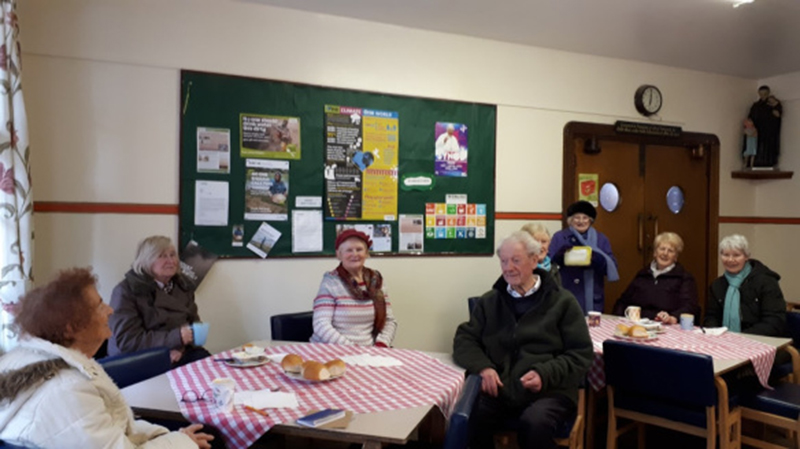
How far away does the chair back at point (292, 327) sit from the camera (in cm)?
323

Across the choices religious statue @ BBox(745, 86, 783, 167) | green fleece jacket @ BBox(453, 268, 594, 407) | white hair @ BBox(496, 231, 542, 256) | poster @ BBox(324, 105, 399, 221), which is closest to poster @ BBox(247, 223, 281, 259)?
poster @ BBox(324, 105, 399, 221)

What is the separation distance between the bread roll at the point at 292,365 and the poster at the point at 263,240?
1689mm

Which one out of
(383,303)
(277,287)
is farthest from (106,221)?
(383,303)

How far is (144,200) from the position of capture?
3596 millimetres

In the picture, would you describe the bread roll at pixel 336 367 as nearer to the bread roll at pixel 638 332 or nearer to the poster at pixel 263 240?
the bread roll at pixel 638 332

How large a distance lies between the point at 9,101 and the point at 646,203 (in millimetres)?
4790

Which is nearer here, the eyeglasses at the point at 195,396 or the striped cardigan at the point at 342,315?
the eyeglasses at the point at 195,396

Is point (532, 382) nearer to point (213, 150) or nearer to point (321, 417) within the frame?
point (321, 417)

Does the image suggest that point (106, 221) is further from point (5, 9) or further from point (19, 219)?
point (5, 9)

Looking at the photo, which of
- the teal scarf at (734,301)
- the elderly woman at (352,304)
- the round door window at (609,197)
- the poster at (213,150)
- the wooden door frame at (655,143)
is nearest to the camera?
the elderly woman at (352,304)

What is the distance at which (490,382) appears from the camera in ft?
8.21

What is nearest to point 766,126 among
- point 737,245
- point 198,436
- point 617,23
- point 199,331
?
point 617,23

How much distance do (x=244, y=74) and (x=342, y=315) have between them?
1.75 metres

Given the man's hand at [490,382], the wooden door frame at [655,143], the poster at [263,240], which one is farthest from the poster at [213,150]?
the wooden door frame at [655,143]
